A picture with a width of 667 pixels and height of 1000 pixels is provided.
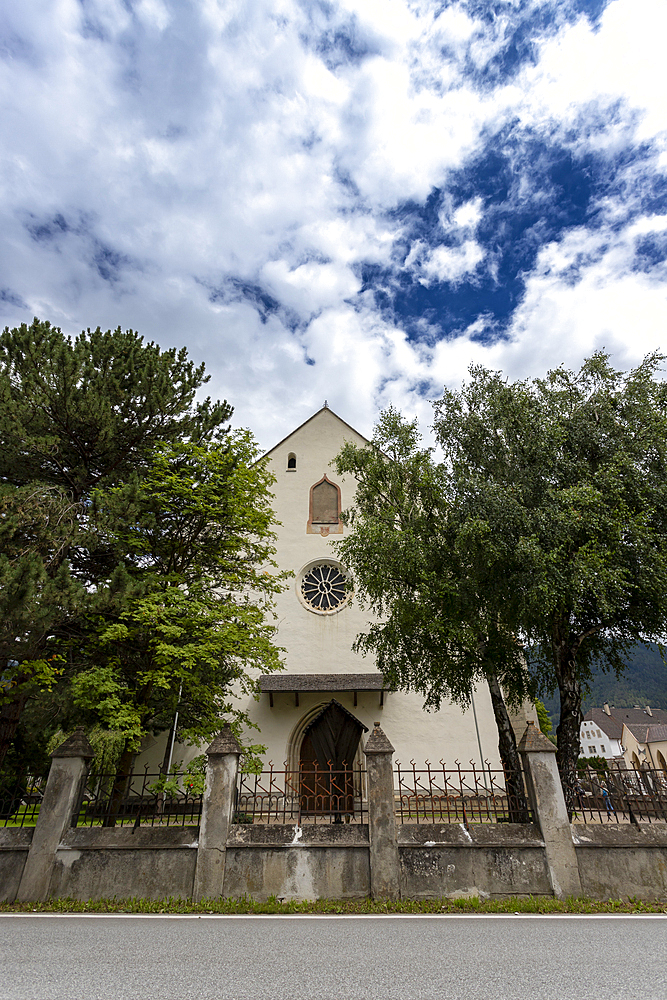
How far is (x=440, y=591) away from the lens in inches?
385

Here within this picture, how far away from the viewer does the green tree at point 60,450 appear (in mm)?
8477

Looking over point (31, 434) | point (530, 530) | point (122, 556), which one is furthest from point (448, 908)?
point (31, 434)

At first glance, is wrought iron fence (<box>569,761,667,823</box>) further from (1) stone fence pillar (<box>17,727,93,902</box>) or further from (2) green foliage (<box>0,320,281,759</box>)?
(1) stone fence pillar (<box>17,727,93,902</box>)

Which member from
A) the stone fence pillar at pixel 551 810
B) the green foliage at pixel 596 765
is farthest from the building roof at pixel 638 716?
the stone fence pillar at pixel 551 810

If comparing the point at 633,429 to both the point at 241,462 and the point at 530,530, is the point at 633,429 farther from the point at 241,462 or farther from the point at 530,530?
the point at 241,462

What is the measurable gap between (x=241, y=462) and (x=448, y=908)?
855 centimetres

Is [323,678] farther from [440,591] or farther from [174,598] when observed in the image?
[174,598]

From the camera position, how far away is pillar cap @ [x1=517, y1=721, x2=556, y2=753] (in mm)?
7605

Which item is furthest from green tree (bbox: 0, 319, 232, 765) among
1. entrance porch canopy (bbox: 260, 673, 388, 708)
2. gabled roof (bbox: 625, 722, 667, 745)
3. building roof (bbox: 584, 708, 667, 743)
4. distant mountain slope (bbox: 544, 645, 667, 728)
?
distant mountain slope (bbox: 544, 645, 667, 728)

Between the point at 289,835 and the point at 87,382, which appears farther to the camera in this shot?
the point at 87,382

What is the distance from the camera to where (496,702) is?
10258 millimetres

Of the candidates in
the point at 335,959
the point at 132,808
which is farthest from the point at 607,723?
the point at 335,959

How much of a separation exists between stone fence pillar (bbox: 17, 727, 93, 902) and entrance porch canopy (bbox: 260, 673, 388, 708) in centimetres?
781

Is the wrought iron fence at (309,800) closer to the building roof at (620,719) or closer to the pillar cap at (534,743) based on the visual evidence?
the pillar cap at (534,743)
